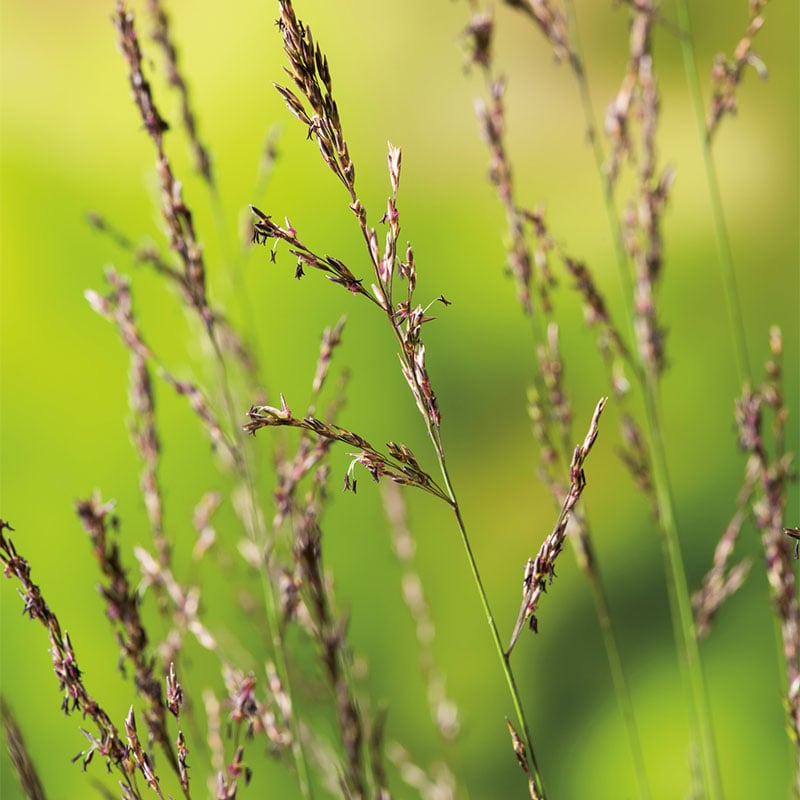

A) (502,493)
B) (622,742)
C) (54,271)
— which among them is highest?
(54,271)

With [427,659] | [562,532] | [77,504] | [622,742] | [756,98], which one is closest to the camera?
[562,532]

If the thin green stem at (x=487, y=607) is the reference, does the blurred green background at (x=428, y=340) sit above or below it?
above

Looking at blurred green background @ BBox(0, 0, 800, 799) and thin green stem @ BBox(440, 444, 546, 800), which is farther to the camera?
blurred green background @ BBox(0, 0, 800, 799)

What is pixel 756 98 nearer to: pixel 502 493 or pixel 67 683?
pixel 502 493

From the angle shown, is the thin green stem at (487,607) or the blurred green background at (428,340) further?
the blurred green background at (428,340)

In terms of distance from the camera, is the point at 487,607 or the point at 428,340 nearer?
the point at 487,607

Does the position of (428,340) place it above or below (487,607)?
above

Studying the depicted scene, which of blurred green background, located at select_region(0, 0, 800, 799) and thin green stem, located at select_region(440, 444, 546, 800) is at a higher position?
blurred green background, located at select_region(0, 0, 800, 799)

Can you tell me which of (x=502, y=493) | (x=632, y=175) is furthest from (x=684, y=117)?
(x=502, y=493)
